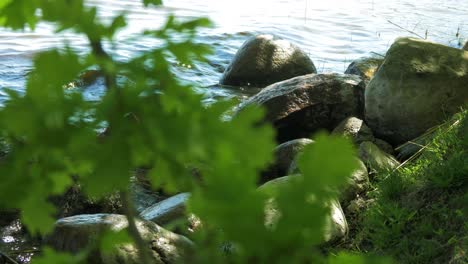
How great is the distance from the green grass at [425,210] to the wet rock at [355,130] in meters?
1.16

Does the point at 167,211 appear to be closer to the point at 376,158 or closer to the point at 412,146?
the point at 376,158

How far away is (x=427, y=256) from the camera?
11.3 ft

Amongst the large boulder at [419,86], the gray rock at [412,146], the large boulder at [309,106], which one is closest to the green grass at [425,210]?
the gray rock at [412,146]

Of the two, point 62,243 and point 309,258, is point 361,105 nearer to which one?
point 62,243

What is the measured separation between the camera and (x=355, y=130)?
5816 millimetres

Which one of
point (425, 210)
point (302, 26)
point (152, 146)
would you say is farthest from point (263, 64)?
point (152, 146)

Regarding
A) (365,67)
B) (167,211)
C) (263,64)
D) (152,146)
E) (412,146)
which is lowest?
(263,64)

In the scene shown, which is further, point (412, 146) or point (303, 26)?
point (303, 26)

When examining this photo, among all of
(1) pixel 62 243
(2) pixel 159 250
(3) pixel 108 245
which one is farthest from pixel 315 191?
(1) pixel 62 243

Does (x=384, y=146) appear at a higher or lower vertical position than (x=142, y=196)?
higher

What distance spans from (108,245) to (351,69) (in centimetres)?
822

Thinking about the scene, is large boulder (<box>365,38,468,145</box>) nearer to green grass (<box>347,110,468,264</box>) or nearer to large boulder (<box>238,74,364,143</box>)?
green grass (<box>347,110,468,264</box>)

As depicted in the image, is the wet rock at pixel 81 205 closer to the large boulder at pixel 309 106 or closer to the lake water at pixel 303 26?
the large boulder at pixel 309 106

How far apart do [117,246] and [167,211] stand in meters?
1.01
